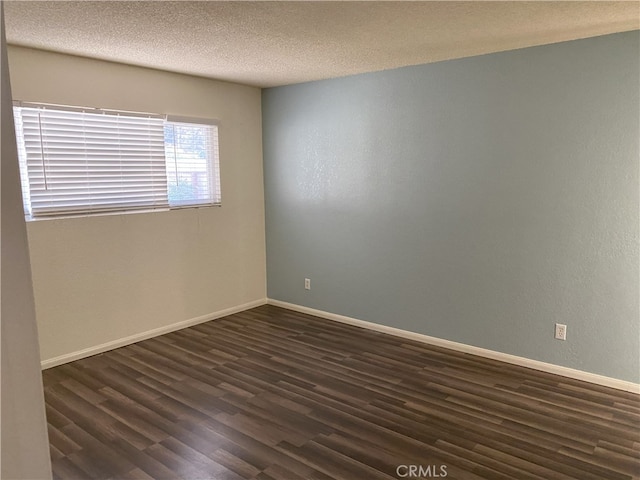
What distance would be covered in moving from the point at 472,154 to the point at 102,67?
9.91 ft

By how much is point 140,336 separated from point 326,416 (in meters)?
2.13

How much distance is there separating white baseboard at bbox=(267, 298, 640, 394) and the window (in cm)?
177

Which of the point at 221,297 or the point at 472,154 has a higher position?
the point at 472,154

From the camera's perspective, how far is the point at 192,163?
4.42 m

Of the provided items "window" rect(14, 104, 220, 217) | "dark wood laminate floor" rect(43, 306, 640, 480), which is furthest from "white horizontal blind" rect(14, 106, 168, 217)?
"dark wood laminate floor" rect(43, 306, 640, 480)

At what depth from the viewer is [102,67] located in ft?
11.9

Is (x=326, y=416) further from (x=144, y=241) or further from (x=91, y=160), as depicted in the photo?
(x=91, y=160)

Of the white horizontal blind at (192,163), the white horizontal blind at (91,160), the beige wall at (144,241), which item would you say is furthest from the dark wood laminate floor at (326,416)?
the white horizontal blind at (192,163)

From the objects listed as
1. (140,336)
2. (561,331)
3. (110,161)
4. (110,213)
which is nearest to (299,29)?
(110,161)

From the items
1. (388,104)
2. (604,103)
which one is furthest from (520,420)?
(388,104)

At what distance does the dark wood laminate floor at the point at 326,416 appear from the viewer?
91.7 inches

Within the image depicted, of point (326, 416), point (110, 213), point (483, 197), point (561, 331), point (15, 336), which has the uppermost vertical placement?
point (483, 197)

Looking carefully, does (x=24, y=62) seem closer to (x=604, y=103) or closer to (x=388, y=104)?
(x=388, y=104)

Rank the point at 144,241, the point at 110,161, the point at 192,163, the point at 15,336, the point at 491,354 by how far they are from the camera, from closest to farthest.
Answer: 1. the point at 15,336
2. the point at 491,354
3. the point at 110,161
4. the point at 144,241
5. the point at 192,163
